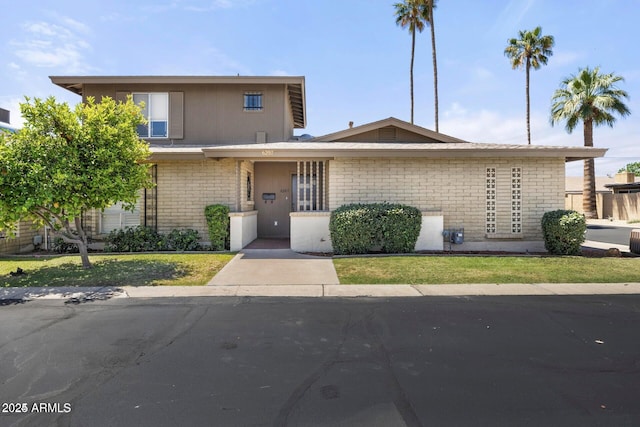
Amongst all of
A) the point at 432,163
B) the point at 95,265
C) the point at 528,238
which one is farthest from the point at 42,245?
the point at 528,238

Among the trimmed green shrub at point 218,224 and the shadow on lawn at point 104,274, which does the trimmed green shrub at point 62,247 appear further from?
the trimmed green shrub at point 218,224

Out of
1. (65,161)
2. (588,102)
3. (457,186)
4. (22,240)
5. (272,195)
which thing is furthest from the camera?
(588,102)

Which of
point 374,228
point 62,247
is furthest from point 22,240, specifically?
point 374,228

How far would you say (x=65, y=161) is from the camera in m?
7.89

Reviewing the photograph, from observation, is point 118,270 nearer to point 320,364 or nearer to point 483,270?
point 320,364

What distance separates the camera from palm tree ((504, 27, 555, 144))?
29391mm

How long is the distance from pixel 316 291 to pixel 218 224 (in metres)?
5.74

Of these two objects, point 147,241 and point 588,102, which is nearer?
point 147,241

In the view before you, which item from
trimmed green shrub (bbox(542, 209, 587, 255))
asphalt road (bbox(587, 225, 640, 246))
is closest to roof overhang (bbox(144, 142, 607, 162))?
trimmed green shrub (bbox(542, 209, 587, 255))

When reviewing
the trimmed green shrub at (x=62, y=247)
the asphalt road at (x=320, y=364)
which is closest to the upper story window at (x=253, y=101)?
the trimmed green shrub at (x=62, y=247)

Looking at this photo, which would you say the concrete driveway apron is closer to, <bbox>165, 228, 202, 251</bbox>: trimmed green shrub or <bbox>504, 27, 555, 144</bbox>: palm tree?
<bbox>165, 228, 202, 251</bbox>: trimmed green shrub

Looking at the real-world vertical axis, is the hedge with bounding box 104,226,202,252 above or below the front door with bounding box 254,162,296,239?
below

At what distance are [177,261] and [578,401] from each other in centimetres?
929

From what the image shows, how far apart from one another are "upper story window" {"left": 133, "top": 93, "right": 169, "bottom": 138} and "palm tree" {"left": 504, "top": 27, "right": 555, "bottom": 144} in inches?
1144
